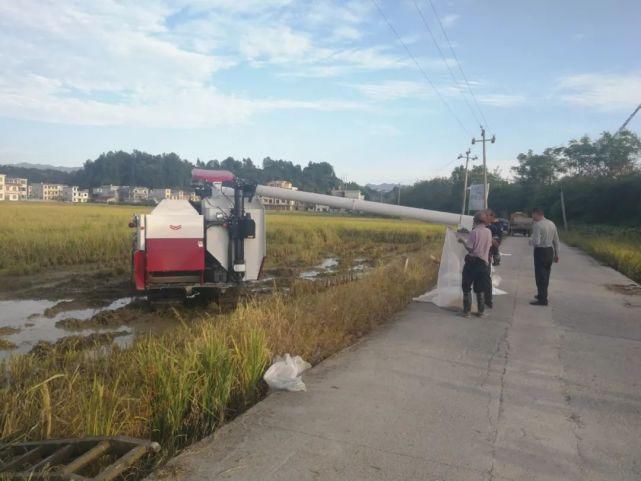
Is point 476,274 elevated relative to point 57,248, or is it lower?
elevated

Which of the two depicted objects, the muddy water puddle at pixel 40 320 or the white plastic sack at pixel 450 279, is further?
the white plastic sack at pixel 450 279

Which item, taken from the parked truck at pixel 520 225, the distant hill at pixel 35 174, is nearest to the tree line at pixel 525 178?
the parked truck at pixel 520 225

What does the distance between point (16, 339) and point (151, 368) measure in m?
5.51

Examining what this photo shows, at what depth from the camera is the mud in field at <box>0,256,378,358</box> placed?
29.1ft

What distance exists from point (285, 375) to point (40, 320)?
719 cm

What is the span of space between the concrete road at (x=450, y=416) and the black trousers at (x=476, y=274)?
1.15 metres

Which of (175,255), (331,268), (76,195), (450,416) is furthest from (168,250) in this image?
(76,195)

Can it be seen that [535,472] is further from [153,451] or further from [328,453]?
[153,451]

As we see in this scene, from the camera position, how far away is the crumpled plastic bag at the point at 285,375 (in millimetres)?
5113

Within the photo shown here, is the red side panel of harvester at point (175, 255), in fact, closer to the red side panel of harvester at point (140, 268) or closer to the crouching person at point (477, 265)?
the red side panel of harvester at point (140, 268)

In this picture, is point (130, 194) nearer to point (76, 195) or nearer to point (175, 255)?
point (76, 195)

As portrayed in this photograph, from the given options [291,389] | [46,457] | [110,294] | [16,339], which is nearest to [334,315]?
[291,389]

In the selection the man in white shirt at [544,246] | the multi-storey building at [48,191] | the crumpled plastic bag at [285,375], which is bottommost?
the multi-storey building at [48,191]

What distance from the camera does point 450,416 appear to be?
4.64 metres
